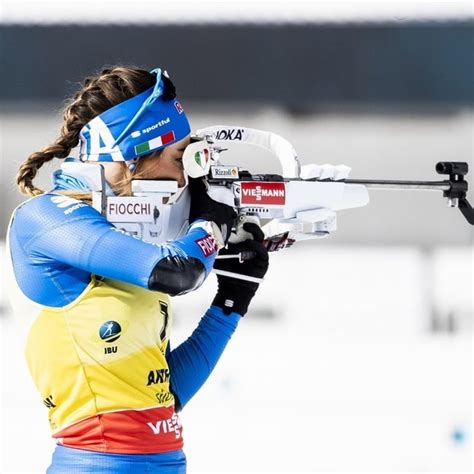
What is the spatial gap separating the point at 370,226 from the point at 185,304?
0.88 metres

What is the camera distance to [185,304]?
3.82 meters

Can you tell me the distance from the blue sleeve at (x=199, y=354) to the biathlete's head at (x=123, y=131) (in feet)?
0.98

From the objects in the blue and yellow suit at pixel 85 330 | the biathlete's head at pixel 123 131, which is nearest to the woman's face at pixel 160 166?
the biathlete's head at pixel 123 131

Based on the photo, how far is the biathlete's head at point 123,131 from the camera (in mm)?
1721

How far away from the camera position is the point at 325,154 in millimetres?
4426

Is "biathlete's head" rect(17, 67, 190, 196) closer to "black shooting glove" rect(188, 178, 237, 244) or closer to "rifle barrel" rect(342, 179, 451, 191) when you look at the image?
"black shooting glove" rect(188, 178, 237, 244)

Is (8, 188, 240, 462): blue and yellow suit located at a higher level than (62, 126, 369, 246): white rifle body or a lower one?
lower

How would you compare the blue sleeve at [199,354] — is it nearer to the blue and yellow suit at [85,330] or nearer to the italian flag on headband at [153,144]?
the blue and yellow suit at [85,330]

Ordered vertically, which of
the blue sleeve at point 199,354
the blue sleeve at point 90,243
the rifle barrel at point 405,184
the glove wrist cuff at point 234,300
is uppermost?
the rifle barrel at point 405,184

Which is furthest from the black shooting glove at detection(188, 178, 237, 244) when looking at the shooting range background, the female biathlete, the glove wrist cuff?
the shooting range background

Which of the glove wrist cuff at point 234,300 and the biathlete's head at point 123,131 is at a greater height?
the biathlete's head at point 123,131

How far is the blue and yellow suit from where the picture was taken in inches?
63.7

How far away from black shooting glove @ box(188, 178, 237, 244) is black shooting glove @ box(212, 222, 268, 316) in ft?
0.29

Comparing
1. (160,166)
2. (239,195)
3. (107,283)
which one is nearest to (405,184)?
(239,195)
